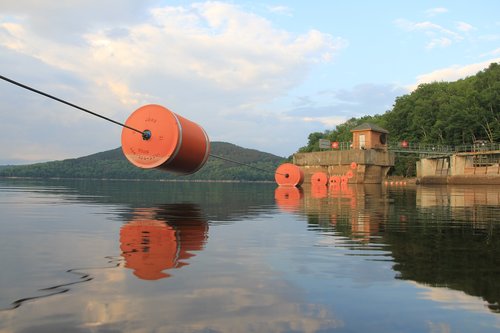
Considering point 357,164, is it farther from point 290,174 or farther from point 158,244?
point 158,244

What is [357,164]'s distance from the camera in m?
66.4

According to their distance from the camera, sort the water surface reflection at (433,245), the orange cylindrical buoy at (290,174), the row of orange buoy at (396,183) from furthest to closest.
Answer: the row of orange buoy at (396,183) → the orange cylindrical buoy at (290,174) → the water surface reflection at (433,245)

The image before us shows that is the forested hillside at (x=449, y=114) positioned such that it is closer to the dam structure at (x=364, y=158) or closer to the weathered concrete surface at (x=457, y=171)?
the weathered concrete surface at (x=457, y=171)

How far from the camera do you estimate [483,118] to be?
2699 inches

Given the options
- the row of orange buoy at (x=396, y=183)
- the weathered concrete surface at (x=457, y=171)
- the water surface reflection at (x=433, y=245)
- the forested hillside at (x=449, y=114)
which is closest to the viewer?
the water surface reflection at (x=433, y=245)

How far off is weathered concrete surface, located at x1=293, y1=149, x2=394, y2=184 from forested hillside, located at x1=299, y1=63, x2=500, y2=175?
40.8 ft

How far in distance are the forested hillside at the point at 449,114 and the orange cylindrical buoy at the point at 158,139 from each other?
220ft

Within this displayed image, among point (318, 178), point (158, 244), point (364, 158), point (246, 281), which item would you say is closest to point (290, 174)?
point (318, 178)

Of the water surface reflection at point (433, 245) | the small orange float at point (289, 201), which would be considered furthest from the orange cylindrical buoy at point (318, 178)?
the water surface reflection at point (433, 245)

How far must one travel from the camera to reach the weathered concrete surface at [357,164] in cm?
6606

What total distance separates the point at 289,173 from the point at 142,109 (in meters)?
27.1

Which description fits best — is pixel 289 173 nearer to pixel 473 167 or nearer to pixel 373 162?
pixel 373 162

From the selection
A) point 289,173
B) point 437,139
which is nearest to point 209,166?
point 437,139

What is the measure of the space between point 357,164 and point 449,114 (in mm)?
20386
